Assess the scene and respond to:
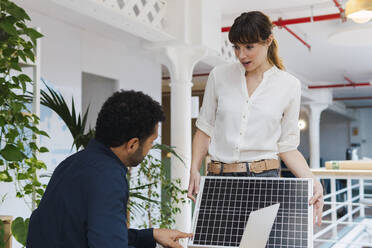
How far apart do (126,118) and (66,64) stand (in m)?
4.92

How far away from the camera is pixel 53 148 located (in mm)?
5648

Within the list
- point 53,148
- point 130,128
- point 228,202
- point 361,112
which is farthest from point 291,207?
point 361,112

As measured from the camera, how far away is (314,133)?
39.7ft

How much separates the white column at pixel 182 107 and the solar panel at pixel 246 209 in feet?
11.4

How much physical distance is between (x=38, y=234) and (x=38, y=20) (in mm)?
4768

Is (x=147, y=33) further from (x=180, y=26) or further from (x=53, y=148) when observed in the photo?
(x=53, y=148)

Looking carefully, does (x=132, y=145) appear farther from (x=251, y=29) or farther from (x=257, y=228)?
(x=251, y=29)

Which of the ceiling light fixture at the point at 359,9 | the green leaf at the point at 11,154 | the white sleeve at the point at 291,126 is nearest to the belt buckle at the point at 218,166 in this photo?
the white sleeve at the point at 291,126

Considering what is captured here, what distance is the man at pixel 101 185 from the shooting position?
3.78 feet

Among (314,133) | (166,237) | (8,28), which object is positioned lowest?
(166,237)

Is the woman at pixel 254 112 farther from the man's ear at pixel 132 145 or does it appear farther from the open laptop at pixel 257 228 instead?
the man's ear at pixel 132 145

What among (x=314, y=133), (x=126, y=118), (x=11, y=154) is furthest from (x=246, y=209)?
(x=314, y=133)

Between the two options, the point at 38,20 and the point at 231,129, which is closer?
the point at 231,129

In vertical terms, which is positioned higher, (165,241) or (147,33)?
(147,33)
